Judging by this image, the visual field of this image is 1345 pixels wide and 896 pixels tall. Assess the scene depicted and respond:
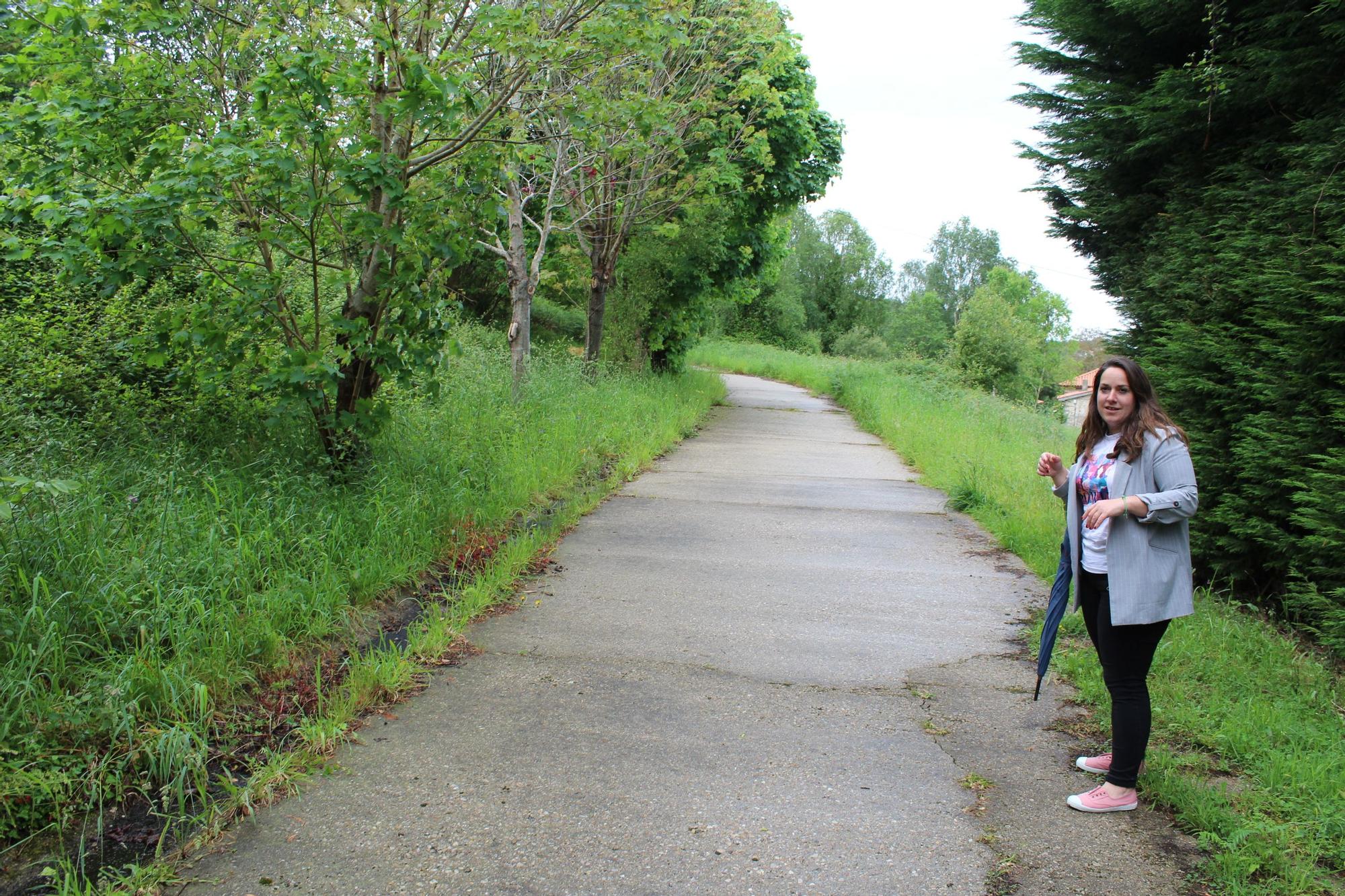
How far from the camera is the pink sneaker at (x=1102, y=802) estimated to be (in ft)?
11.6

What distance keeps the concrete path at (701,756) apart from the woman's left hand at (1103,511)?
45.0 inches

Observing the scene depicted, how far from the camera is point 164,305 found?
6.79 metres

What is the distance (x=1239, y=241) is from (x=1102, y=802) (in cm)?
399

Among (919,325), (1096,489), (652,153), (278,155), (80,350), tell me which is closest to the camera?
(1096,489)

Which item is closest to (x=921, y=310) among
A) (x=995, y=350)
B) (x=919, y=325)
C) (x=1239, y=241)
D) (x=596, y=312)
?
(x=919, y=325)

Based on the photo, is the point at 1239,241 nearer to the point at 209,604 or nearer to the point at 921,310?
the point at 209,604

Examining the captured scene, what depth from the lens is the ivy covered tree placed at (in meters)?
5.04

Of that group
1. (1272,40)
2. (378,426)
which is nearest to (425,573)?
(378,426)

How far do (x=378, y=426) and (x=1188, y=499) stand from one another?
491 centimetres

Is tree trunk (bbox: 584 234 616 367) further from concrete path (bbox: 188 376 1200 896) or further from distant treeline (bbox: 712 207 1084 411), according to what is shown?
distant treeline (bbox: 712 207 1084 411)

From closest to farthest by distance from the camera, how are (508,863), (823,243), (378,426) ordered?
(508,863)
(378,426)
(823,243)

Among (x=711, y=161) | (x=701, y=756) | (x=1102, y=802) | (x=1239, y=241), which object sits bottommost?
(x=701, y=756)

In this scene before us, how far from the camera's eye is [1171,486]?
353 centimetres

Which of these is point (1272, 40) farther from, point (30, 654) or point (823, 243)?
point (823, 243)
